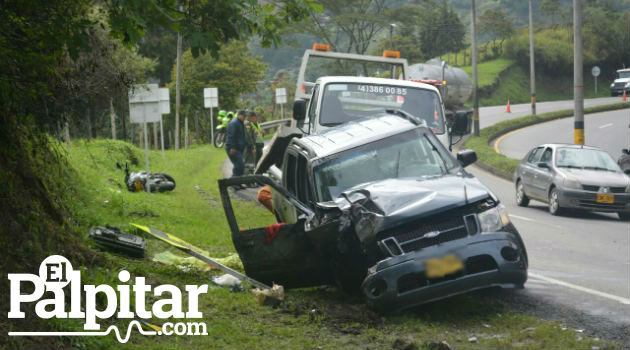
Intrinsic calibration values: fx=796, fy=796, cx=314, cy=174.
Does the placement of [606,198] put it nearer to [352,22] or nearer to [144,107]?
[144,107]

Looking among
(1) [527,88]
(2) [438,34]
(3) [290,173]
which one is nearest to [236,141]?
(3) [290,173]

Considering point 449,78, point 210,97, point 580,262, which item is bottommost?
point 580,262

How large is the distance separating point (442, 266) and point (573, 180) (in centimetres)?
1024

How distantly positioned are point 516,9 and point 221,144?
108918 millimetres

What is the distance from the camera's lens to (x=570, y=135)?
38500 mm

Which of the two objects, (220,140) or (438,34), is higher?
(438,34)

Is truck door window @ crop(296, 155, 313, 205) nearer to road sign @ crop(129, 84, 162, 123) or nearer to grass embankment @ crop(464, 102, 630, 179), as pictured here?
road sign @ crop(129, 84, 162, 123)

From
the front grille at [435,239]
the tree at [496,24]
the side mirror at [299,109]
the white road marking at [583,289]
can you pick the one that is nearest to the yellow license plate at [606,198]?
the side mirror at [299,109]

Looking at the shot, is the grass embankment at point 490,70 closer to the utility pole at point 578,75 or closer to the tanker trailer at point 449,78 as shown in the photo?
the tanker trailer at point 449,78

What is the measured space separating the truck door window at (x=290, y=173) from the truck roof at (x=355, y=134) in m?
0.22

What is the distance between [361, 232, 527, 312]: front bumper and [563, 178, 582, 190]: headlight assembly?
9.68m

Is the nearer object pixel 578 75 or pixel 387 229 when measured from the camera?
pixel 387 229

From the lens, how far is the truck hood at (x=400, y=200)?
7.05m

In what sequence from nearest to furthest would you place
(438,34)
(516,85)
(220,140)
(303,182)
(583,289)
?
(583,289), (303,182), (220,140), (516,85), (438,34)
